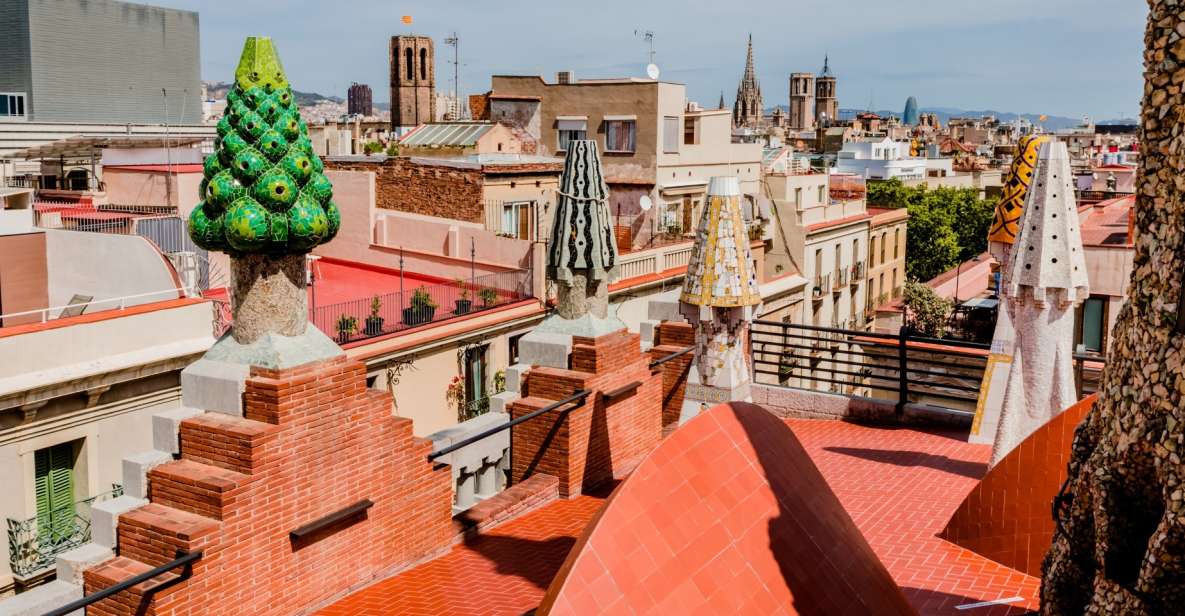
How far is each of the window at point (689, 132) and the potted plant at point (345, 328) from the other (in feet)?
73.4

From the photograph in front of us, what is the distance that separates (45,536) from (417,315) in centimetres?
1006

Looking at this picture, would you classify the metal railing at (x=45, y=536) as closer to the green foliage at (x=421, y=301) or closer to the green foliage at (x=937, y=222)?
the green foliage at (x=421, y=301)

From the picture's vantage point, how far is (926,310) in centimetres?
4906

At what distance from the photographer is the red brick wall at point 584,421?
36.7 ft

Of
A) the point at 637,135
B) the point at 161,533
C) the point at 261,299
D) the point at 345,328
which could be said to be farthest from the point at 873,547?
the point at 637,135

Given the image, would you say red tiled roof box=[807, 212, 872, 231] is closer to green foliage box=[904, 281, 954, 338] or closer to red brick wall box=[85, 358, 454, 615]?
green foliage box=[904, 281, 954, 338]

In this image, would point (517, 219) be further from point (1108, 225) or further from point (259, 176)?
point (259, 176)

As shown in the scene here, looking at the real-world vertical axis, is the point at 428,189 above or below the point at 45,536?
above

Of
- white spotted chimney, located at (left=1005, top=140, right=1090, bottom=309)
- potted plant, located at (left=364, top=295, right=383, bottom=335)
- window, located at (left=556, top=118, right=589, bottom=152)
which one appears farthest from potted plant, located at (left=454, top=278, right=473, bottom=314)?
white spotted chimney, located at (left=1005, top=140, right=1090, bottom=309)

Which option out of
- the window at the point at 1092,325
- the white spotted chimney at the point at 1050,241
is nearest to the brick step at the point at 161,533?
the white spotted chimney at the point at 1050,241

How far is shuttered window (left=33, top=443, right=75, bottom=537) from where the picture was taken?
17.4 meters

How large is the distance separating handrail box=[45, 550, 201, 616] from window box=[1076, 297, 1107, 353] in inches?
1013

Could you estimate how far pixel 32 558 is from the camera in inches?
671

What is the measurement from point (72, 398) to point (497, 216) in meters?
17.5
